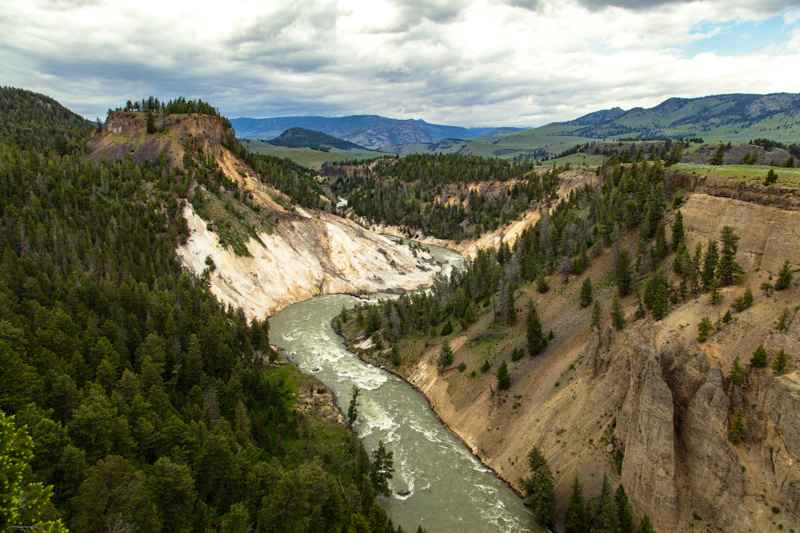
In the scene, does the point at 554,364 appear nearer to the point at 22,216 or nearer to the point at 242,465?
the point at 242,465

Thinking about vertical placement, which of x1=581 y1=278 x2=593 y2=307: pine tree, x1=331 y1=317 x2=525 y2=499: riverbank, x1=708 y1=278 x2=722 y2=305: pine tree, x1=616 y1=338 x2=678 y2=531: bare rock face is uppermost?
x1=708 y1=278 x2=722 y2=305: pine tree

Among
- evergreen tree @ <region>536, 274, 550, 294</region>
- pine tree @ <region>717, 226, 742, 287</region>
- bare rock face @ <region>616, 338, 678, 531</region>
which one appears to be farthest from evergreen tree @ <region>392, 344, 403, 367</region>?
pine tree @ <region>717, 226, 742, 287</region>

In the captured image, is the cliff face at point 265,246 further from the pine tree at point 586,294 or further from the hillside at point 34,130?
the pine tree at point 586,294

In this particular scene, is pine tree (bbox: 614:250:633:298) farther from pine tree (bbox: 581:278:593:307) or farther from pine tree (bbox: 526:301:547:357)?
pine tree (bbox: 526:301:547:357)

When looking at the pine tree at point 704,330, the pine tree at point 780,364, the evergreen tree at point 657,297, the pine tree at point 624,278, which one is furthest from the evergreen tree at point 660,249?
the pine tree at point 780,364

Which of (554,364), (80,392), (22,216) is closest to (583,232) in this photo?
(554,364)
